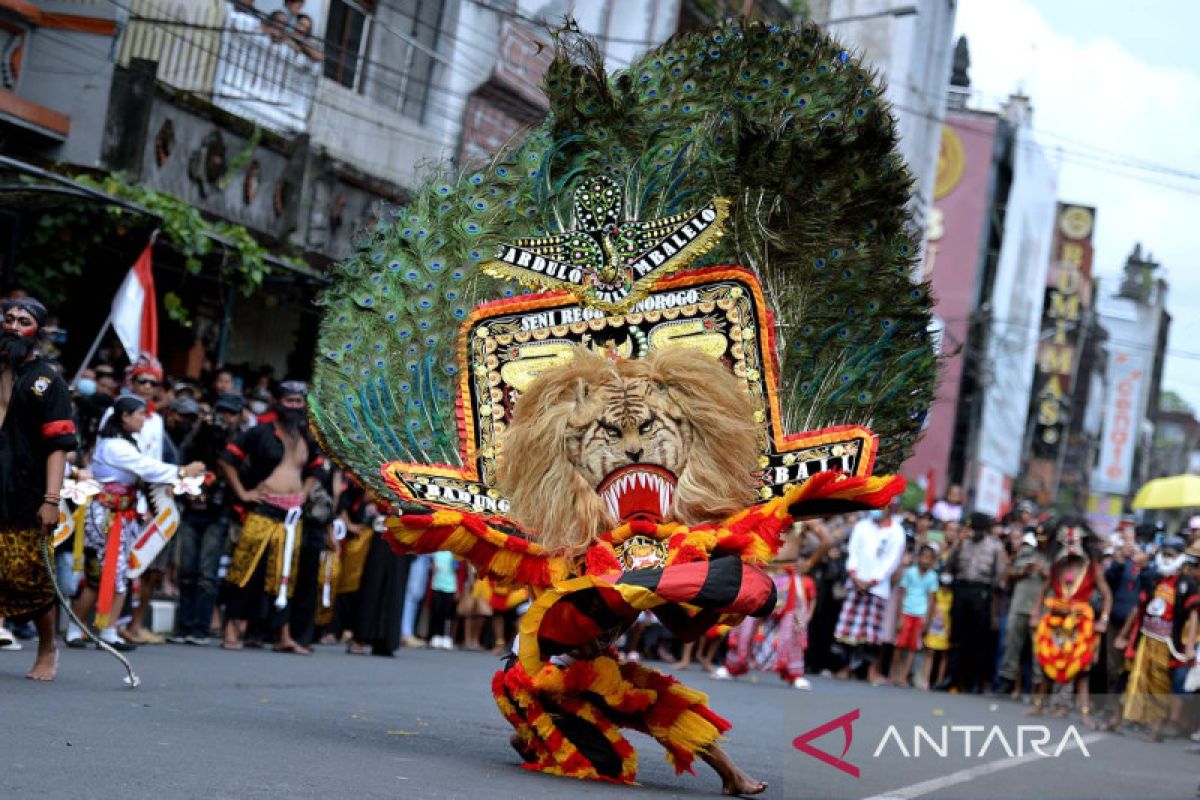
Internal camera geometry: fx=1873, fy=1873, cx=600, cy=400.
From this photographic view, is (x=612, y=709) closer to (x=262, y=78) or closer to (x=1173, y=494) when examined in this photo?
(x=262, y=78)

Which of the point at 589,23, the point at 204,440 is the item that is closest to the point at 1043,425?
the point at 589,23

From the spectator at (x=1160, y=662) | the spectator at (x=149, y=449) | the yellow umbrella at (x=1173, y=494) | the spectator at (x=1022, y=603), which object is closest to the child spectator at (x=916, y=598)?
the spectator at (x=1022, y=603)

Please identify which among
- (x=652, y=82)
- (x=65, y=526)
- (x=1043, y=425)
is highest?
(x=1043, y=425)

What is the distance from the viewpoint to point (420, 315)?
29.0ft

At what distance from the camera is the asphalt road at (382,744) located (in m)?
6.55

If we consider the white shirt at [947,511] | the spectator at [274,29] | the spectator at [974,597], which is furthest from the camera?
the white shirt at [947,511]

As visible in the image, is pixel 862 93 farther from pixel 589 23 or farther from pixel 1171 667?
pixel 589 23

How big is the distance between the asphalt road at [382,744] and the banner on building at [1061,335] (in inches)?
1984

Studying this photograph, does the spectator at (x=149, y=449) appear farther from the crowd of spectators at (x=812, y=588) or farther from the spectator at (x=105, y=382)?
the spectator at (x=105, y=382)

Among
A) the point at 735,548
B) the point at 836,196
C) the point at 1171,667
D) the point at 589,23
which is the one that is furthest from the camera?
the point at 589,23

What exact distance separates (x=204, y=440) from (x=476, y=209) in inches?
225

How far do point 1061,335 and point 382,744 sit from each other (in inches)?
2429

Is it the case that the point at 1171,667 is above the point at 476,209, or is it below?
below

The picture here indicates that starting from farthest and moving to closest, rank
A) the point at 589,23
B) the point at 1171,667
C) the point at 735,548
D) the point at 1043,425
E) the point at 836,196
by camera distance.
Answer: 1. the point at 1043,425
2. the point at 589,23
3. the point at 1171,667
4. the point at 836,196
5. the point at 735,548
